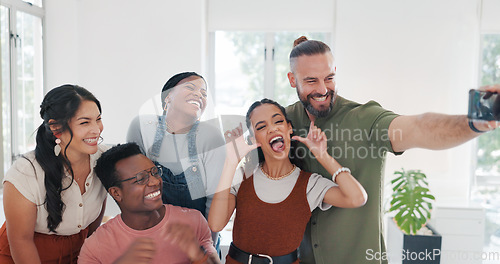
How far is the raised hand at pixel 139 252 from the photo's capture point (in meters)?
1.28

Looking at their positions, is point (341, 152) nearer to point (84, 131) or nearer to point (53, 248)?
point (84, 131)

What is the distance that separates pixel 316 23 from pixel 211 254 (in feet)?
10.00

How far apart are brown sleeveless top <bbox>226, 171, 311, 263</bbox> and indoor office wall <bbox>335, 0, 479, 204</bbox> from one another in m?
2.65

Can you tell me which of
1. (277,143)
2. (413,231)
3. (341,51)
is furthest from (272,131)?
(341,51)

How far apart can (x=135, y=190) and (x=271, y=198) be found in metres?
→ 0.44

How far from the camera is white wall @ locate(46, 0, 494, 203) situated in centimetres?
372

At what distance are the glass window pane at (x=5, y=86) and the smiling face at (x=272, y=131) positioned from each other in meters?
2.58

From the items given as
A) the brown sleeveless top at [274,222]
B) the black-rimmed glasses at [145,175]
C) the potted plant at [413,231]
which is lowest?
the potted plant at [413,231]

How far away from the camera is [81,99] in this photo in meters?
1.29

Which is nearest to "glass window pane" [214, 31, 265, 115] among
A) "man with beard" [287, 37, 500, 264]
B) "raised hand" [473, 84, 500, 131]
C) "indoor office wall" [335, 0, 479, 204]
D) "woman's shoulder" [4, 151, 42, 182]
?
"indoor office wall" [335, 0, 479, 204]

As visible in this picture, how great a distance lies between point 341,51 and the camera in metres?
3.81

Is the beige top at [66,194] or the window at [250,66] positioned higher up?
the window at [250,66]

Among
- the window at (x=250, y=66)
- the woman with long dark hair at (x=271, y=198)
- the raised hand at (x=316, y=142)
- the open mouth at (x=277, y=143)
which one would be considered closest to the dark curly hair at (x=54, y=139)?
the woman with long dark hair at (x=271, y=198)

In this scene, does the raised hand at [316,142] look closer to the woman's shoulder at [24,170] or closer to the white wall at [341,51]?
the woman's shoulder at [24,170]
